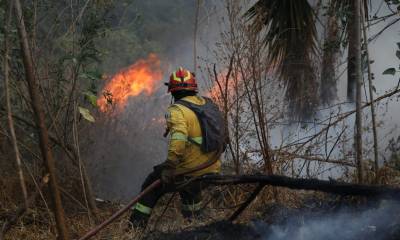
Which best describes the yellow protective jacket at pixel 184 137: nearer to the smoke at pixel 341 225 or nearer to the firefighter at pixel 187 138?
the firefighter at pixel 187 138

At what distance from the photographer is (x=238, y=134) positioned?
5.99m

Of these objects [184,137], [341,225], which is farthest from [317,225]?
[184,137]

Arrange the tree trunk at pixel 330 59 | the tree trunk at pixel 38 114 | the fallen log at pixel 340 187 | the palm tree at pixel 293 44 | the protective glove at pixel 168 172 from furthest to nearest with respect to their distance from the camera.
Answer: the palm tree at pixel 293 44 < the tree trunk at pixel 330 59 < the protective glove at pixel 168 172 < the fallen log at pixel 340 187 < the tree trunk at pixel 38 114

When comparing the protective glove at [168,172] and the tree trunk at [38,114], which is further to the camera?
the protective glove at [168,172]

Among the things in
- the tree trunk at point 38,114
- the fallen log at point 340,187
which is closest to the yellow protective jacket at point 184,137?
the fallen log at point 340,187

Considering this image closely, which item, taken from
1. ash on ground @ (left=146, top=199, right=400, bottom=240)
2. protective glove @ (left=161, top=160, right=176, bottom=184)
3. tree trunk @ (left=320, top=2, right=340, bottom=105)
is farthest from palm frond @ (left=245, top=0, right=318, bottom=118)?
ash on ground @ (left=146, top=199, right=400, bottom=240)

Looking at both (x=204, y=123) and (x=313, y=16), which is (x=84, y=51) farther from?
(x=313, y=16)

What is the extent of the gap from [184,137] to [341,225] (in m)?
1.89

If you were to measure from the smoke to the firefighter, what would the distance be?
1.45 m

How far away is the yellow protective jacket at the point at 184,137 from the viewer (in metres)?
4.62

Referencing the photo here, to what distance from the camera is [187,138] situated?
4793mm

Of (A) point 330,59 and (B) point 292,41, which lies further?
(B) point 292,41

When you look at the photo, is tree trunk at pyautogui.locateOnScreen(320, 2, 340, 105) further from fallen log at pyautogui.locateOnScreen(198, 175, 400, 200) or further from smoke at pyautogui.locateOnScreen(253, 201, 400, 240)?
fallen log at pyautogui.locateOnScreen(198, 175, 400, 200)

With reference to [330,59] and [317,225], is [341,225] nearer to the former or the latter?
[317,225]
